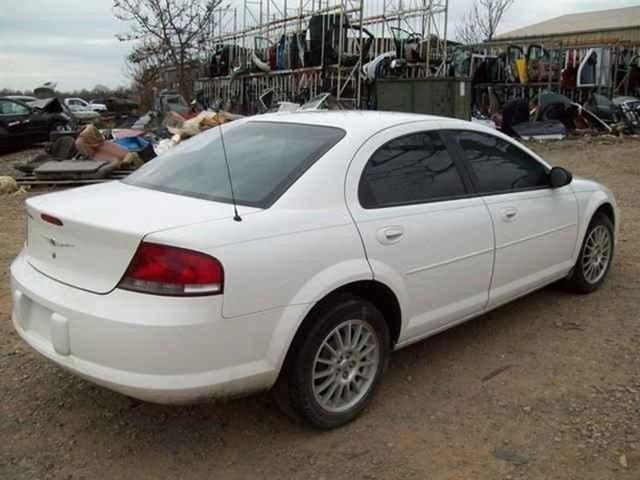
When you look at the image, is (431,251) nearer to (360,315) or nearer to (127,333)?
(360,315)

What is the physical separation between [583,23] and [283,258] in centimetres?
4317

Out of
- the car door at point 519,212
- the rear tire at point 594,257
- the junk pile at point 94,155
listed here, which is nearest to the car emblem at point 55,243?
the car door at point 519,212

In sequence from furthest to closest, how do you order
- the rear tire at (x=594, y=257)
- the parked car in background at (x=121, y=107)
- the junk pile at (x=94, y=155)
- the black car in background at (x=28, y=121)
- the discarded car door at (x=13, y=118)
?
1. the parked car in background at (x=121, y=107)
2. the black car in background at (x=28, y=121)
3. the discarded car door at (x=13, y=118)
4. the junk pile at (x=94, y=155)
5. the rear tire at (x=594, y=257)

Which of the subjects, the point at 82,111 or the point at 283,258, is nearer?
the point at 283,258

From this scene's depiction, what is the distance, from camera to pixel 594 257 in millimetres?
5055

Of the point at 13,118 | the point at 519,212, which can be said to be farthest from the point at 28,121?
the point at 519,212

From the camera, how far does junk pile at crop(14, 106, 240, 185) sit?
10641 millimetres

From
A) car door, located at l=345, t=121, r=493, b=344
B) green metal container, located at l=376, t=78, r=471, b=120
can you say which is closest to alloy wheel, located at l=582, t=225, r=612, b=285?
car door, located at l=345, t=121, r=493, b=344

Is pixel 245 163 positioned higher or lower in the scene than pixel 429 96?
lower

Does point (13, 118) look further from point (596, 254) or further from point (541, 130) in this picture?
point (596, 254)

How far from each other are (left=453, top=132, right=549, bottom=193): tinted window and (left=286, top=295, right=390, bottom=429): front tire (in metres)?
1.22

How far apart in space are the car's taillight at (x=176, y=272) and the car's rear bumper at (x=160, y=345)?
38 millimetres

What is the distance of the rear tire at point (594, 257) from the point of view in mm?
4930

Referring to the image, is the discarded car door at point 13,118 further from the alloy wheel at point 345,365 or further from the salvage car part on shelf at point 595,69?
the alloy wheel at point 345,365
